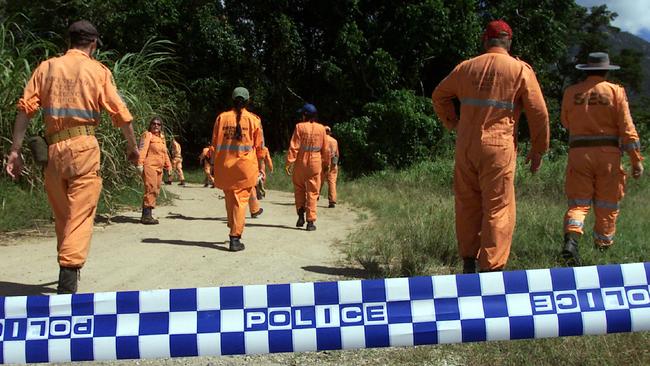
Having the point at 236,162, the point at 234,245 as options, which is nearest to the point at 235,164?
the point at 236,162

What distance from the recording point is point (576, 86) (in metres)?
5.93

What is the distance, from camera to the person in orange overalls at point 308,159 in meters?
8.73

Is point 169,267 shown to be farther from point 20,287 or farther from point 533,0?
point 533,0

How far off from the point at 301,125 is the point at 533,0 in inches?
602

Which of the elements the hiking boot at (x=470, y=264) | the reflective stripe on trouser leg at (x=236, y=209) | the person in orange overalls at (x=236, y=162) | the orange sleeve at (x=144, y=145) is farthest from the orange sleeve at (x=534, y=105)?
the orange sleeve at (x=144, y=145)

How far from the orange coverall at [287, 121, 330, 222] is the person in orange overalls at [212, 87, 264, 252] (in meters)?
1.82

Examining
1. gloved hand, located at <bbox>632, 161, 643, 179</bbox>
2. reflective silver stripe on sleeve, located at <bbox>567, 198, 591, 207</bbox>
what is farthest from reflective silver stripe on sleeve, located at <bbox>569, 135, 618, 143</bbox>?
reflective silver stripe on sleeve, located at <bbox>567, 198, 591, 207</bbox>

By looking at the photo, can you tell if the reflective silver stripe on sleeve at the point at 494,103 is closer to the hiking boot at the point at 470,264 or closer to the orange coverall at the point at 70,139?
the hiking boot at the point at 470,264

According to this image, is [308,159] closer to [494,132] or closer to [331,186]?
[331,186]

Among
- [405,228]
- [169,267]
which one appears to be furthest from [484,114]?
[169,267]

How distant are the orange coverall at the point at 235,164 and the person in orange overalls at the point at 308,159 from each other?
70.9 inches

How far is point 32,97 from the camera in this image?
447cm

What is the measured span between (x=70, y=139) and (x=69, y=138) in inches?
0.4

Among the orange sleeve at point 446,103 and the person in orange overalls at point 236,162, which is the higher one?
the orange sleeve at point 446,103
